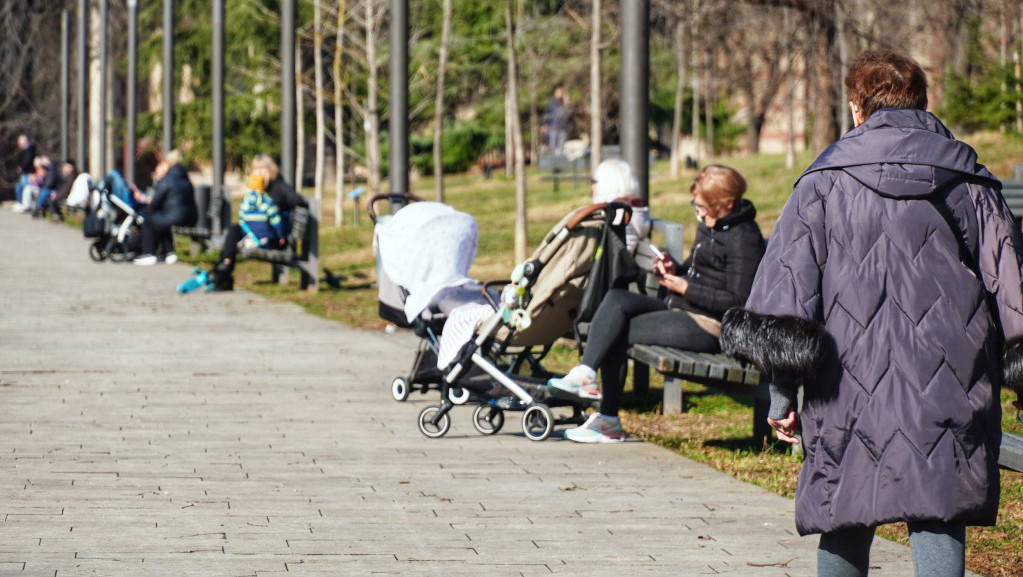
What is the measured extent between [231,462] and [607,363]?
6.09 feet

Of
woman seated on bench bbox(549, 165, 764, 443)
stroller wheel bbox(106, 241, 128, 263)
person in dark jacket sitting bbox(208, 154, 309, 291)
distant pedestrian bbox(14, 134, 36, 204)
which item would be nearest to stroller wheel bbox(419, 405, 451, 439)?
woman seated on bench bbox(549, 165, 764, 443)

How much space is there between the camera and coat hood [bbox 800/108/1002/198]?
396 cm

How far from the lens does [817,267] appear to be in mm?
4031

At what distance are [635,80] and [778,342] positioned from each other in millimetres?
6142

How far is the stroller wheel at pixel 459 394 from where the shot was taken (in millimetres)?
8363

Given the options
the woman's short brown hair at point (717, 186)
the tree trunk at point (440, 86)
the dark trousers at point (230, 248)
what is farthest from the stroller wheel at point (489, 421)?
the tree trunk at point (440, 86)

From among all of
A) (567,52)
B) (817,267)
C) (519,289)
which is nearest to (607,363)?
(519,289)

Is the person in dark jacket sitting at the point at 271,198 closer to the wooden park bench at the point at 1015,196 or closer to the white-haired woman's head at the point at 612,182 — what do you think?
the wooden park bench at the point at 1015,196

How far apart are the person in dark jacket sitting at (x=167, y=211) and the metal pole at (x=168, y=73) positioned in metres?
8.30

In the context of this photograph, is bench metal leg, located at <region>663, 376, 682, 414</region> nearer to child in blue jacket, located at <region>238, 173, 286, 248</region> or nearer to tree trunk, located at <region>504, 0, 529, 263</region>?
child in blue jacket, located at <region>238, 173, 286, 248</region>

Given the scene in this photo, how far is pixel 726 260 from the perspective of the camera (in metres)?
7.65

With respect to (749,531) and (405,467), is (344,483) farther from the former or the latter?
(749,531)

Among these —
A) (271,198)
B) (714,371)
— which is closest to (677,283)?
(714,371)

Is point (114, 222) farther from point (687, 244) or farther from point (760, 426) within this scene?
point (760, 426)
